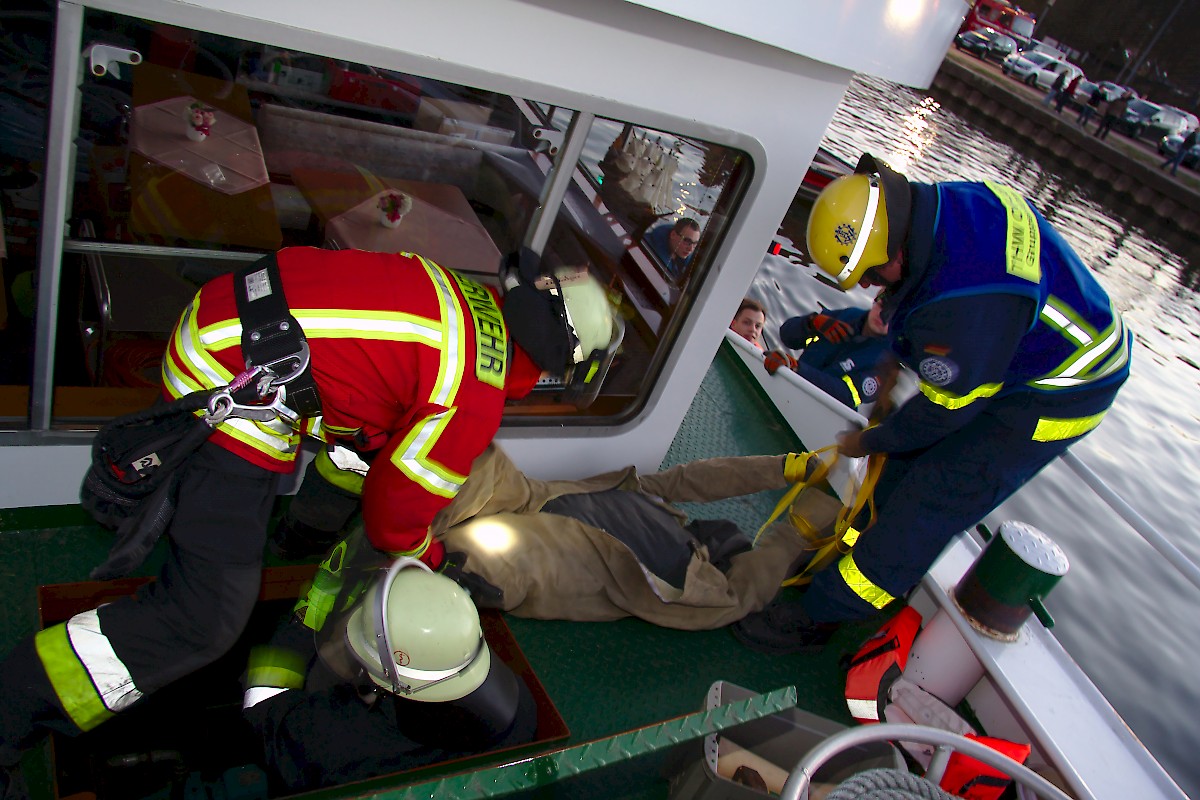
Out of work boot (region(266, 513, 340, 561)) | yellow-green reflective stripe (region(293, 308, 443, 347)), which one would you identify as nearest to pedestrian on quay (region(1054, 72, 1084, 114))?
work boot (region(266, 513, 340, 561))

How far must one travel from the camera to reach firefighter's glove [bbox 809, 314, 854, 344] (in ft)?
17.4

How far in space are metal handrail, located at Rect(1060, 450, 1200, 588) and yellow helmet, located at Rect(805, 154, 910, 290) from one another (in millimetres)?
1243

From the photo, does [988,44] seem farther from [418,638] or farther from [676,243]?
[418,638]

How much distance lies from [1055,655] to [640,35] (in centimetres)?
274

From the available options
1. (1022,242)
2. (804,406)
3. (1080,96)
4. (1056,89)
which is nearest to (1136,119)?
(1080,96)

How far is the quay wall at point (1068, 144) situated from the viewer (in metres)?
20.2

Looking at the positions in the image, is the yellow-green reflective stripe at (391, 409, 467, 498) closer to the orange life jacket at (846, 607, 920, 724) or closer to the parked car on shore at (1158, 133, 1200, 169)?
the orange life jacket at (846, 607, 920, 724)

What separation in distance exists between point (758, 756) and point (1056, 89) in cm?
2882

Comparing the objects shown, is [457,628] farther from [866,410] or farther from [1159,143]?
[1159,143]

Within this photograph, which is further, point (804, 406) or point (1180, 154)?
point (1180, 154)

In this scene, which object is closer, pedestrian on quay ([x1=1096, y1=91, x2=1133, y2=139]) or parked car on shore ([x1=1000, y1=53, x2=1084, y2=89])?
pedestrian on quay ([x1=1096, y1=91, x2=1133, y2=139])

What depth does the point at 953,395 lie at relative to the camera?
261 cm

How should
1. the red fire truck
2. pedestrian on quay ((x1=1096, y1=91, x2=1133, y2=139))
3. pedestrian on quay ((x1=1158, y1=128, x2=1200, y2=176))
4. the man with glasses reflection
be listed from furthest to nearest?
the red fire truck
pedestrian on quay ((x1=1096, y1=91, x2=1133, y2=139))
pedestrian on quay ((x1=1158, y1=128, x2=1200, y2=176))
the man with glasses reflection

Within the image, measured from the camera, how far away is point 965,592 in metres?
3.14
